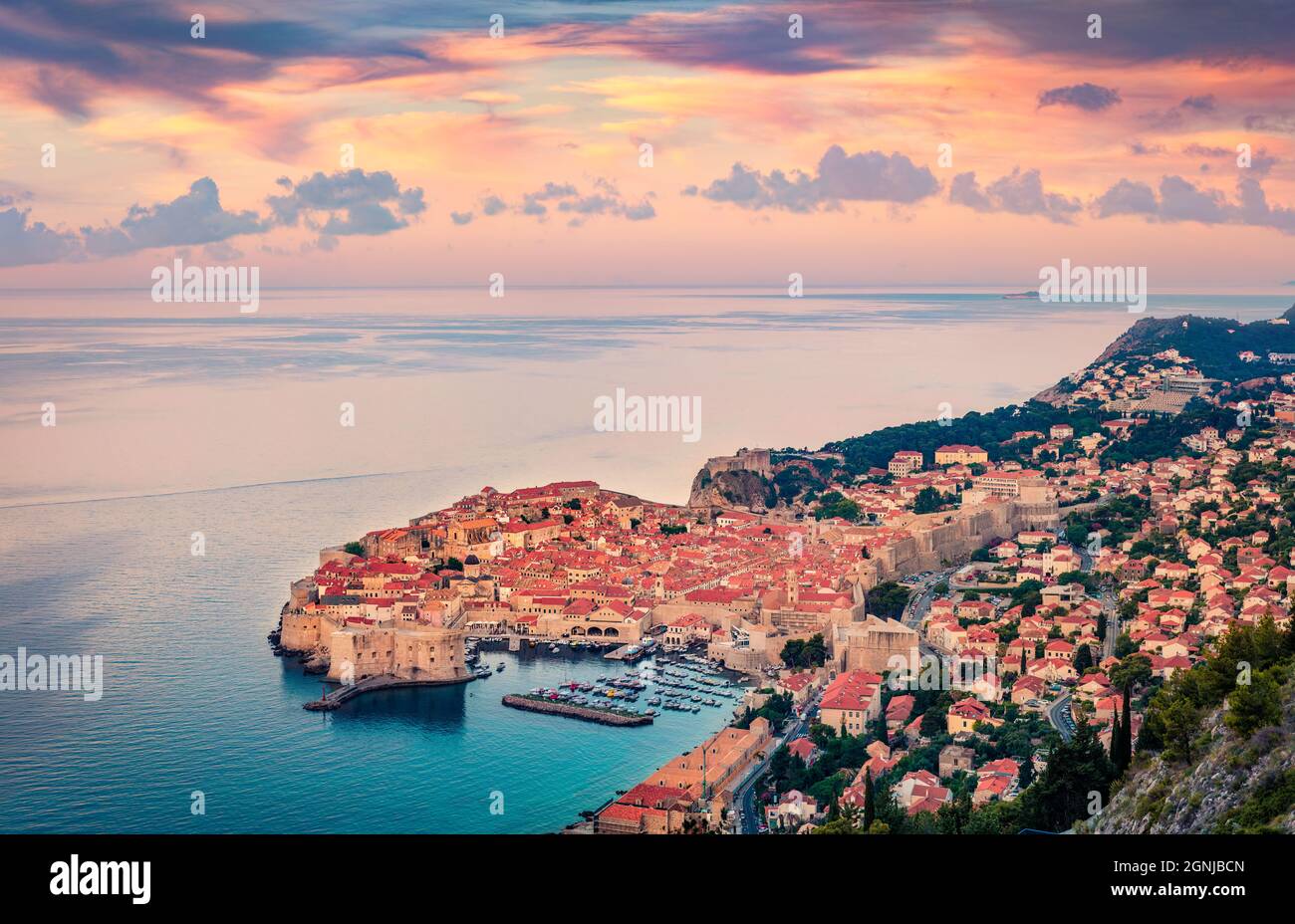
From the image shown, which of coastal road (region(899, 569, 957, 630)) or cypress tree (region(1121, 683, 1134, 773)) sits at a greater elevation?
cypress tree (region(1121, 683, 1134, 773))

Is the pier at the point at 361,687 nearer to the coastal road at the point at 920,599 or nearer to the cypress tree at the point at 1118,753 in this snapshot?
the coastal road at the point at 920,599

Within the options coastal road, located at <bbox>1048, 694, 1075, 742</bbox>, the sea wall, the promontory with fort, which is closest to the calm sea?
the promontory with fort

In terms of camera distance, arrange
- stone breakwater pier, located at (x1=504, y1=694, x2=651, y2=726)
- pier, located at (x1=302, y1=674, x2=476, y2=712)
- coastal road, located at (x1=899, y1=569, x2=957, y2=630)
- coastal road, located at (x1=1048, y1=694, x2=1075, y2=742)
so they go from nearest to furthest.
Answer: coastal road, located at (x1=1048, y1=694, x2=1075, y2=742) → stone breakwater pier, located at (x1=504, y1=694, x2=651, y2=726) → pier, located at (x1=302, y1=674, x2=476, y2=712) → coastal road, located at (x1=899, y1=569, x2=957, y2=630)

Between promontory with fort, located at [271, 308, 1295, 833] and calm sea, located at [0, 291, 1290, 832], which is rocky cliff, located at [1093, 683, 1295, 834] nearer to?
promontory with fort, located at [271, 308, 1295, 833]

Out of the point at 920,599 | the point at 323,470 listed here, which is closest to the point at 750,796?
the point at 920,599

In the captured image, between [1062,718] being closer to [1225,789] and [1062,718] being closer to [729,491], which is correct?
[1225,789]

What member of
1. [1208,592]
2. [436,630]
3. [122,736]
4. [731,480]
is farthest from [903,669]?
[731,480]

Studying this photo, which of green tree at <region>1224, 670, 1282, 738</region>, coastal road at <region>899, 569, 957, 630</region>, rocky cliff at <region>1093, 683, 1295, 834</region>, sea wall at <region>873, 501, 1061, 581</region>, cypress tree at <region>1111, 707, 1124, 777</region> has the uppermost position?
green tree at <region>1224, 670, 1282, 738</region>

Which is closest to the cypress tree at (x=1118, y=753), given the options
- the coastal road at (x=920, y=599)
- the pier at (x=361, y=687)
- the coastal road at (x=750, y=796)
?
the coastal road at (x=750, y=796)
